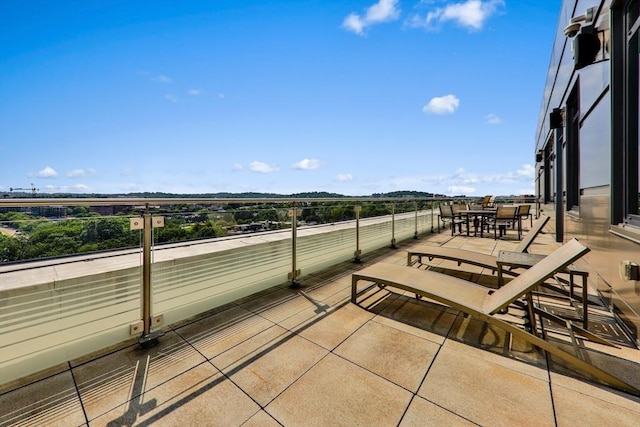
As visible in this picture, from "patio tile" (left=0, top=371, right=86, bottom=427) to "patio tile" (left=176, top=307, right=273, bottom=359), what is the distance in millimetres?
781

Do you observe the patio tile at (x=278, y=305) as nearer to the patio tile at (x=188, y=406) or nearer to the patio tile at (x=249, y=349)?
the patio tile at (x=249, y=349)

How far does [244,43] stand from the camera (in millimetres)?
12336

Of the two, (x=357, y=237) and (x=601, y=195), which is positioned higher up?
(x=601, y=195)

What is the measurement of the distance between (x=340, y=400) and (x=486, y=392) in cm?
92

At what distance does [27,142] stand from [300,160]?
3626 centimetres

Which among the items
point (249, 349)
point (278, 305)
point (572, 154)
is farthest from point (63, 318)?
point (572, 154)

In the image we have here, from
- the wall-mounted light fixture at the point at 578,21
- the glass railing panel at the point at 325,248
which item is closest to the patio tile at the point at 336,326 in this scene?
the glass railing panel at the point at 325,248

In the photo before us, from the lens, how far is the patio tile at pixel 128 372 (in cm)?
169

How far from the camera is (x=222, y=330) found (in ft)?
8.37

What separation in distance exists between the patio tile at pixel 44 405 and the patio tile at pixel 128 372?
0.18 feet

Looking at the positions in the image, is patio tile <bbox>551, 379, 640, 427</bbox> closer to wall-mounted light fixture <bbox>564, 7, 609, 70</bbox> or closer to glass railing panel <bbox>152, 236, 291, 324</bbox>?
glass railing panel <bbox>152, 236, 291, 324</bbox>

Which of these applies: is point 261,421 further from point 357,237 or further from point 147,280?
point 357,237

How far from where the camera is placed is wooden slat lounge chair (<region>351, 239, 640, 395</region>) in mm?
1836

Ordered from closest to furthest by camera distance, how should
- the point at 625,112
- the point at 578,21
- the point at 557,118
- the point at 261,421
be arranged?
the point at 261,421 → the point at 625,112 → the point at 578,21 → the point at 557,118
